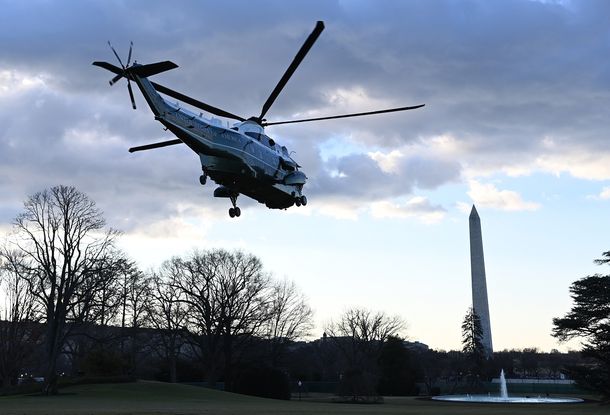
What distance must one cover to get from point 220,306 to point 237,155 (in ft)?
159

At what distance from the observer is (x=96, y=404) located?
46.3m

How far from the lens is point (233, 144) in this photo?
30203 millimetres

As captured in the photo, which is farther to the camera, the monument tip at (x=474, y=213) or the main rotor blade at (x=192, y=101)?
the monument tip at (x=474, y=213)

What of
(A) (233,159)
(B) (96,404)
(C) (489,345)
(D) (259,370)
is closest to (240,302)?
(D) (259,370)

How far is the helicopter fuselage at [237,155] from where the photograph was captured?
28.7 metres

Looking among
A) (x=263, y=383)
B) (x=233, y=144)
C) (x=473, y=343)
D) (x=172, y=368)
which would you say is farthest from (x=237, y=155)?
(x=473, y=343)

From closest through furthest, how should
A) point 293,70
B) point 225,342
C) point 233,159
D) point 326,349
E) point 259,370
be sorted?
point 293,70
point 233,159
point 259,370
point 225,342
point 326,349

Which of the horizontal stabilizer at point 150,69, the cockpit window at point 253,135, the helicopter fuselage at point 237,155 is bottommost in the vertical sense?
the helicopter fuselage at point 237,155

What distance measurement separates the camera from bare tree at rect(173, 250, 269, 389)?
76.0 metres

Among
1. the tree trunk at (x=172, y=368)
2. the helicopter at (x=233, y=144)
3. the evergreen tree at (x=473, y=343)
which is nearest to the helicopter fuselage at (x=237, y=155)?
the helicopter at (x=233, y=144)

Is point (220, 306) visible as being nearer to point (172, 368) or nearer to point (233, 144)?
point (172, 368)

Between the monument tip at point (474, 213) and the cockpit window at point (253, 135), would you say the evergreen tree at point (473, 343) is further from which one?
the cockpit window at point (253, 135)

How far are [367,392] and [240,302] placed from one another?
1644cm

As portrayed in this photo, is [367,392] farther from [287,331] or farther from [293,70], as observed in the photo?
[293,70]
